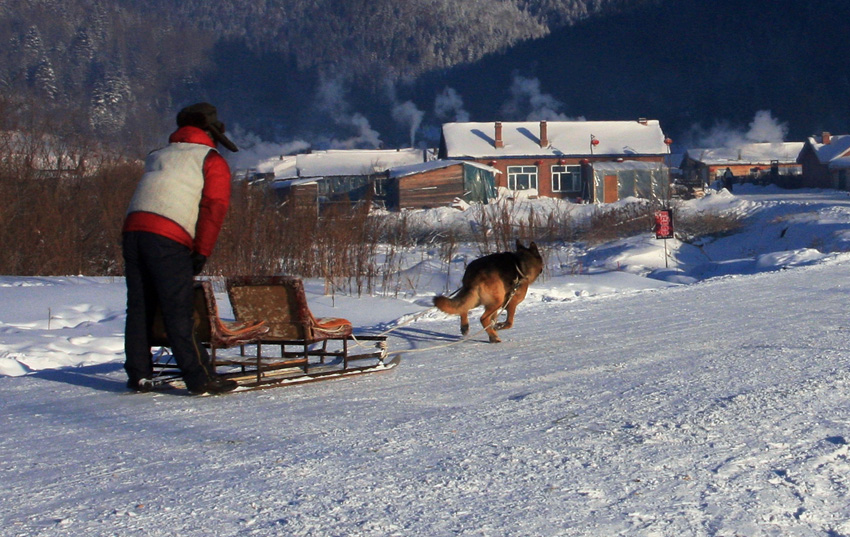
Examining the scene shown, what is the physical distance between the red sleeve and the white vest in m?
0.03

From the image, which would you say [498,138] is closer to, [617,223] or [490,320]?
[617,223]

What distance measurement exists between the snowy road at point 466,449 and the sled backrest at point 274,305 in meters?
0.46

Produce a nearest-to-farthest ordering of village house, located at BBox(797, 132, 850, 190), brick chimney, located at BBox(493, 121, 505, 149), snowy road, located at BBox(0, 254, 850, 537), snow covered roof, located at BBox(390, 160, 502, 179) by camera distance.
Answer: snowy road, located at BBox(0, 254, 850, 537)
snow covered roof, located at BBox(390, 160, 502, 179)
brick chimney, located at BBox(493, 121, 505, 149)
village house, located at BBox(797, 132, 850, 190)

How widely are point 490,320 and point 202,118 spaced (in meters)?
Answer: 3.64

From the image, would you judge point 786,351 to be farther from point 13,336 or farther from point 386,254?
point 386,254

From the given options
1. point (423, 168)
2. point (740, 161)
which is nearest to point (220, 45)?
point (740, 161)

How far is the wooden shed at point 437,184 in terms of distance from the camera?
5728 cm

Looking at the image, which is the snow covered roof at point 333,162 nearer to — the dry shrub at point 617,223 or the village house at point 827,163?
the dry shrub at point 617,223

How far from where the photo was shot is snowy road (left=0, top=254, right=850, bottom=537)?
3.55m

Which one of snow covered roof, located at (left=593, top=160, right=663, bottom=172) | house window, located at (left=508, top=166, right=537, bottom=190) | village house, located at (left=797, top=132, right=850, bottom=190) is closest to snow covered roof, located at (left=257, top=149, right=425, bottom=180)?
house window, located at (left=508, top=166, right=537, bottom=190)

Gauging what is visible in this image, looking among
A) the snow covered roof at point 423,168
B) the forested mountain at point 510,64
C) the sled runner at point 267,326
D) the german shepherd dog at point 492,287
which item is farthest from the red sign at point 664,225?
the forested mountain at point 510,64

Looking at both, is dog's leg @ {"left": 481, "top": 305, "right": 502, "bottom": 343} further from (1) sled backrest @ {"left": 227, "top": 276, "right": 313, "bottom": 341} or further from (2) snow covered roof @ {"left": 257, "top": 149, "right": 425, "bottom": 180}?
(2) snow covered roof @ {"left": 257, "top": 149, "right": 425, "bottom": 180}

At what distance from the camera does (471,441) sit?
470 cm

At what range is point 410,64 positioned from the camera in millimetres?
169625
